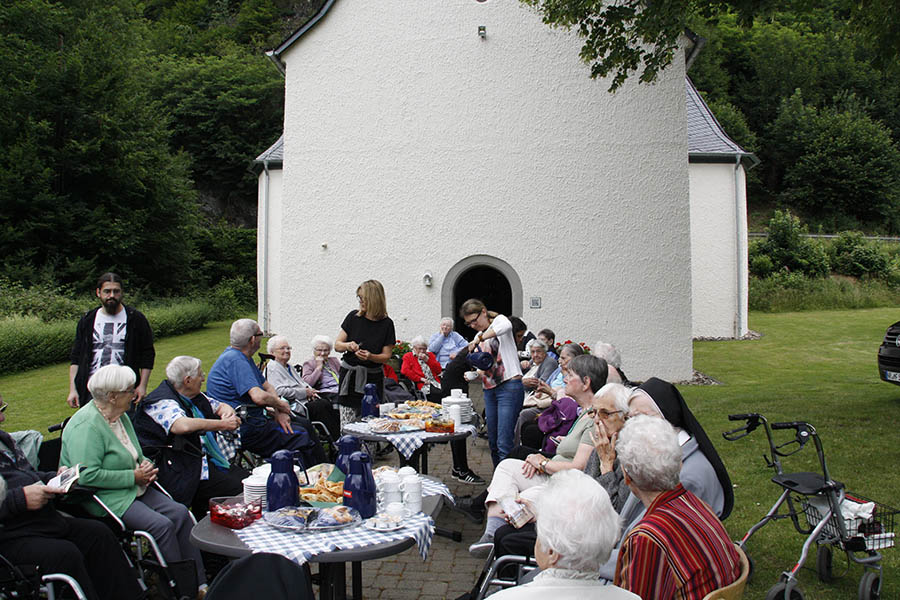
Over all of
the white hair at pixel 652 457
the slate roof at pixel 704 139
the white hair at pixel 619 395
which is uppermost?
the slate roof at pixel 704 139

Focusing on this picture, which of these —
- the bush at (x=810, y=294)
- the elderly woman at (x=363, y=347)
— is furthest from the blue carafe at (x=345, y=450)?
the bush at (x=810, y=294)

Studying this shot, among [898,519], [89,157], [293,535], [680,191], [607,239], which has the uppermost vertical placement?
[89,157]

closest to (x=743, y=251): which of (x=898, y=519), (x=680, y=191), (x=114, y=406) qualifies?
(x=680, y=191)

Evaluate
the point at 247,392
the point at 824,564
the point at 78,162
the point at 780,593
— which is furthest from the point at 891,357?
the point at 78,162

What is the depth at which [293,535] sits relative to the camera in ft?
10.4

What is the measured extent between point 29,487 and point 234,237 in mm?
32711

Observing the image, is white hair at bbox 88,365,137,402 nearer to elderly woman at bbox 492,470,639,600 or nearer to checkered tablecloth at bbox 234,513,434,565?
checkered tablecloth at bbox 234,513,434,565

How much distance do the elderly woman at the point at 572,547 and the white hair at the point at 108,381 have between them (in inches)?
102

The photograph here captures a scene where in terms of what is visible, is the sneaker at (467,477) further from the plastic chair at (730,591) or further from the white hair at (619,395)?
the plastic chair at (730,591)

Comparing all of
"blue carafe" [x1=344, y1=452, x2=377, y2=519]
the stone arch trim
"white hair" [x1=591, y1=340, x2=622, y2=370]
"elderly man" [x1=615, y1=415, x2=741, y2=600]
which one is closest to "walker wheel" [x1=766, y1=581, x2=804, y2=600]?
"elderly man" [x1=615, y1=415, x2=741, y2=600]

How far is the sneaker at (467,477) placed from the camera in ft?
22.2

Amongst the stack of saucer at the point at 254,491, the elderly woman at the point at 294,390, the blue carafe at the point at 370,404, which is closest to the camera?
the stack of saucer at the point at 254,491

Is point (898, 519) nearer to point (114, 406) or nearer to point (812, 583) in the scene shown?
point (812, 583)

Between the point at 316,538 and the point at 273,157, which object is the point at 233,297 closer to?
the point at 273,157
